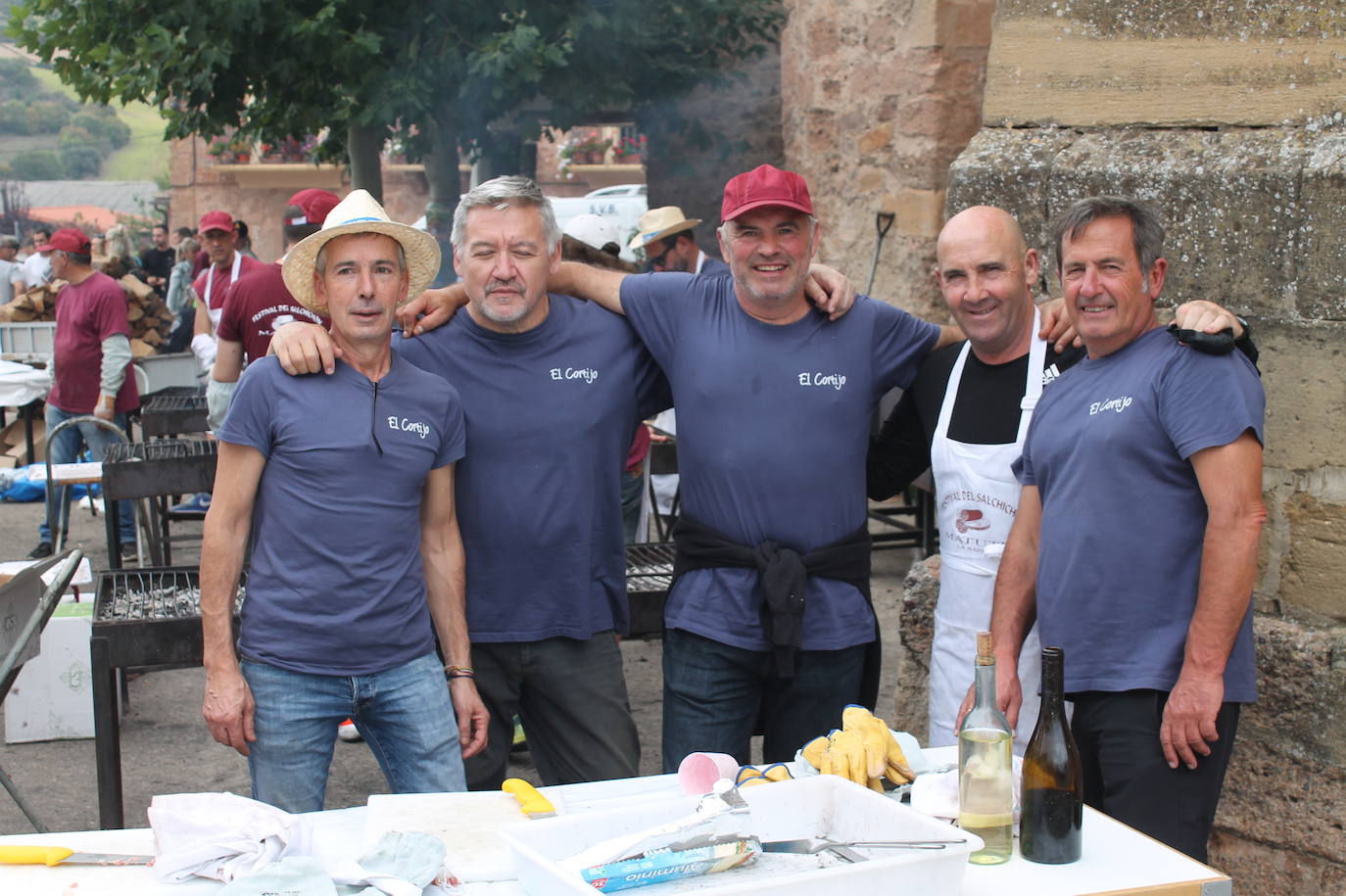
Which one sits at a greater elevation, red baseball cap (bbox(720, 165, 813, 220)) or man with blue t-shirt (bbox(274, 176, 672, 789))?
red baseball cap (bbox(720, 165, 813, 220))

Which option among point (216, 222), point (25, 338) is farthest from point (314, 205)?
point (25, 338)

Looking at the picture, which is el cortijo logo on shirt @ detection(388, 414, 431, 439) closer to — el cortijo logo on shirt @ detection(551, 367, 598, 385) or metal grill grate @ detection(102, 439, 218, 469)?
el cortijo logo on shirt @ detection(551, 367, 598, 385)

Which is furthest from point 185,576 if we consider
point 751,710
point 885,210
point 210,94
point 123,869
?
point 210,94

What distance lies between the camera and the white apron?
3406 millimetres

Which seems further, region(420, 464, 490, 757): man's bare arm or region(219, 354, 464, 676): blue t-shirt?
region(420, 464, 490, 757): man's bare arm

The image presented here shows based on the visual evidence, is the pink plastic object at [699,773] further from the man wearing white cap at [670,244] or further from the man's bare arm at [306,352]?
the man wearing white cap at [670,244]

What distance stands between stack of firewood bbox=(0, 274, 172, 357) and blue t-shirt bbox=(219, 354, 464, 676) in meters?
10.9

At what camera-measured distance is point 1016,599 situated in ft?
10.7

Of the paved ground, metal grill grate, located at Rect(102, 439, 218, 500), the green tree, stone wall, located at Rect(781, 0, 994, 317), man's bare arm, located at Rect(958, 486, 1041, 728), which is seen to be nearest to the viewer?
man's bare arm, located at Rect(958, 486, 1041, 728)

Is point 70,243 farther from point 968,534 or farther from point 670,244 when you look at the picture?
point 968,534

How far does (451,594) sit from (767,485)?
0.81 metres

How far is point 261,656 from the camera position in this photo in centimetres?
315

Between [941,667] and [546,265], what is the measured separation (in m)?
1.39

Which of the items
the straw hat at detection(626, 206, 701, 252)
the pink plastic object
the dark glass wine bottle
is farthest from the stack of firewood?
the dark glass wine bottle
